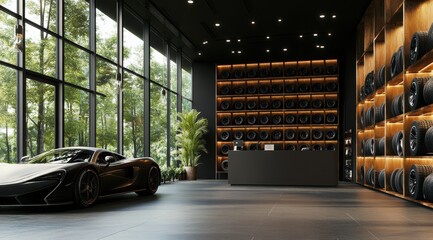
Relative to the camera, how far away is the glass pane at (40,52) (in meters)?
9.51

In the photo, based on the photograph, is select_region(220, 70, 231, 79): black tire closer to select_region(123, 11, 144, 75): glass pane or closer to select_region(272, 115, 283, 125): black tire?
select_region(272, 115, 283, 125): black tire

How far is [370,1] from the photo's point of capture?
1224 cm

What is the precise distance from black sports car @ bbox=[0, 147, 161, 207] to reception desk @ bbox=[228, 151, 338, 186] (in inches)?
213

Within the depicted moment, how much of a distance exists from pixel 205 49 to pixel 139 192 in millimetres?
9558

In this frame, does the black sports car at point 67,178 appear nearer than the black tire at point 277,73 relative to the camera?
Yes

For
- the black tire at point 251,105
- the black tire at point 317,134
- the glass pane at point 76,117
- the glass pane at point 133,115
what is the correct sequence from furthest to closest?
the black tire at point 251,105
the black tire at point 317,134
the glass pane at point 133,115
the glass pane at point 76,117

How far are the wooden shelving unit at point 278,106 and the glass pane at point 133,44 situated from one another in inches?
215

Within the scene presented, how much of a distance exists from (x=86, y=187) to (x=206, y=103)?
1314 cm

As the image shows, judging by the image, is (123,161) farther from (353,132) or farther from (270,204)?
(353,132)

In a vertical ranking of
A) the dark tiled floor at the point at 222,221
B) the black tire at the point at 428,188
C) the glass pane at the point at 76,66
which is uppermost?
the glass pane at the point at 76,66

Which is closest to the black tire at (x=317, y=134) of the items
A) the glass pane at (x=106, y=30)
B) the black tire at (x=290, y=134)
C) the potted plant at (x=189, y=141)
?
the black tire at (x=290, y=134)

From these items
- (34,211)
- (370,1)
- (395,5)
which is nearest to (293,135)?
(370,1)

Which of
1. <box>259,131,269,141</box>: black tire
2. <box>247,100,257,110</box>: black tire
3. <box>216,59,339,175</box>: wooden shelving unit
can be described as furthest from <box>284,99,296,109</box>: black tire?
<box>259,131,269,141</box>: black tire

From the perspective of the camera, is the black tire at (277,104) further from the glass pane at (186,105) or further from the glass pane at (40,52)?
the glass pane at (40,52)
